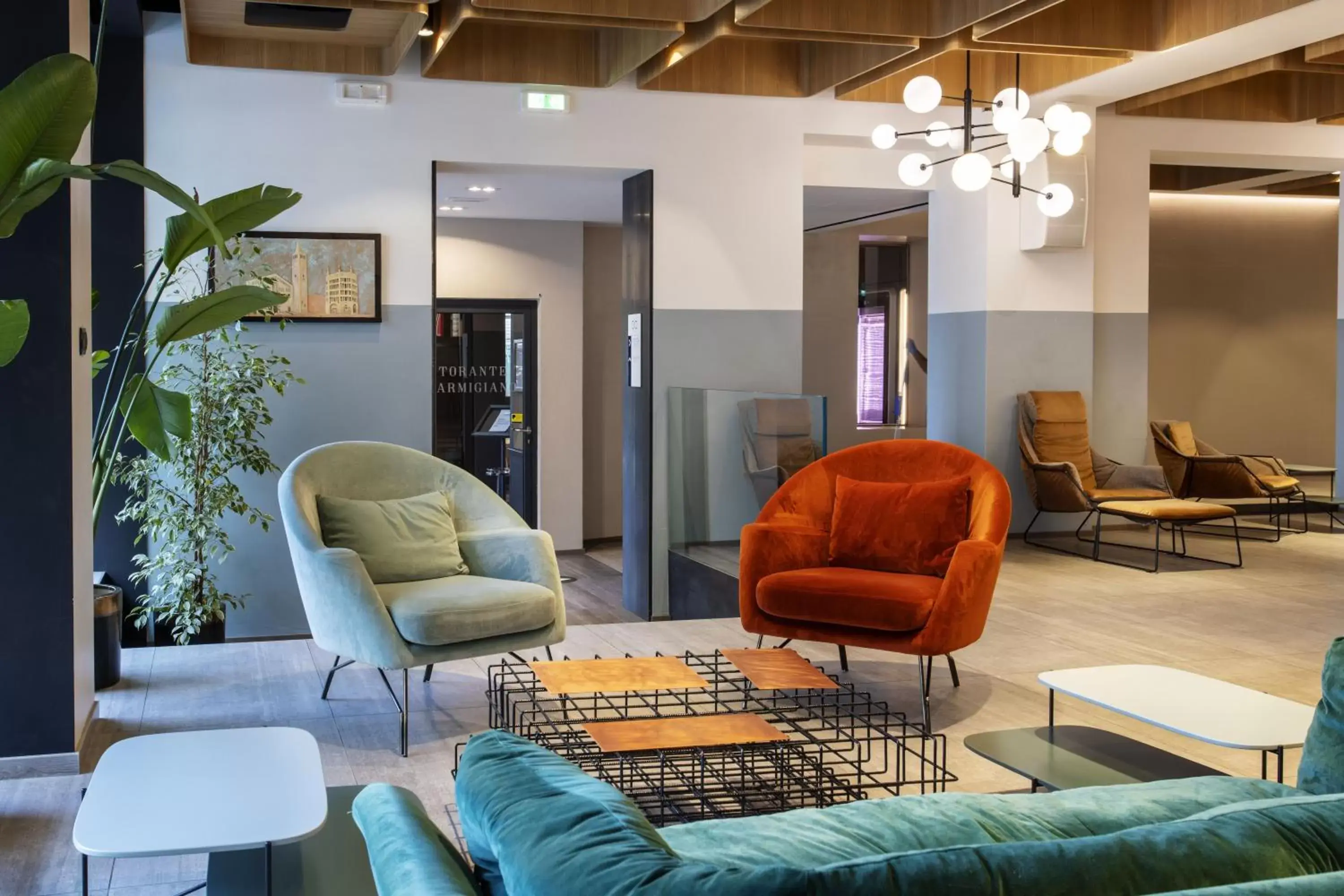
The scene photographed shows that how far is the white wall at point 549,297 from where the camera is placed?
10.5 meters

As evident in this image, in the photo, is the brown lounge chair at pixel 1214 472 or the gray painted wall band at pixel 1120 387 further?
the brown lounge chair at pixel 1214 472

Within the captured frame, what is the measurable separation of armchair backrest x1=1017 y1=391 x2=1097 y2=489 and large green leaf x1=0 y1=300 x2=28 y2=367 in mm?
6699

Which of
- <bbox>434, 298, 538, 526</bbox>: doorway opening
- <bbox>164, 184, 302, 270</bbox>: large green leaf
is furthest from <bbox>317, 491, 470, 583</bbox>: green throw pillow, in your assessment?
<bbox>434, 298, 538, 526</bbox>: doorway opening

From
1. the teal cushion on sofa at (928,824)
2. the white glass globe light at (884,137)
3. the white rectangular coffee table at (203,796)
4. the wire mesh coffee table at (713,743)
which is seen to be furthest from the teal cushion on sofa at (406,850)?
the white glass globe light at (884,137)

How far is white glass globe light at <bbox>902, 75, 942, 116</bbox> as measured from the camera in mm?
5980

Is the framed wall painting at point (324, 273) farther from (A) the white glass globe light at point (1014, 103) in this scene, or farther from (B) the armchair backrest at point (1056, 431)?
(B) the armchair backrest at point (1056, 431)

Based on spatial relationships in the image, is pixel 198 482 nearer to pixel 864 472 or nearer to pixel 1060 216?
pixel 864 472

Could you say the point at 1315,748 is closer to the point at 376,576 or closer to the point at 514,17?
the point at 376,576

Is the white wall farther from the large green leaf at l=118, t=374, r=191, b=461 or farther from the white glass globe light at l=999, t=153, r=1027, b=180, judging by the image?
the large green leaf at l=118, t=374, r=191, b=461

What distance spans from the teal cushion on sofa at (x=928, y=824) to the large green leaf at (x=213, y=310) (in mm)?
2912

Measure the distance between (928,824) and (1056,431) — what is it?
7.41 meters

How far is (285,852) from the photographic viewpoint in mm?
2484

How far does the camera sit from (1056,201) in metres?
7.00

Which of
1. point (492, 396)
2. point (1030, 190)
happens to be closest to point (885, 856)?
point (1030, 190)
